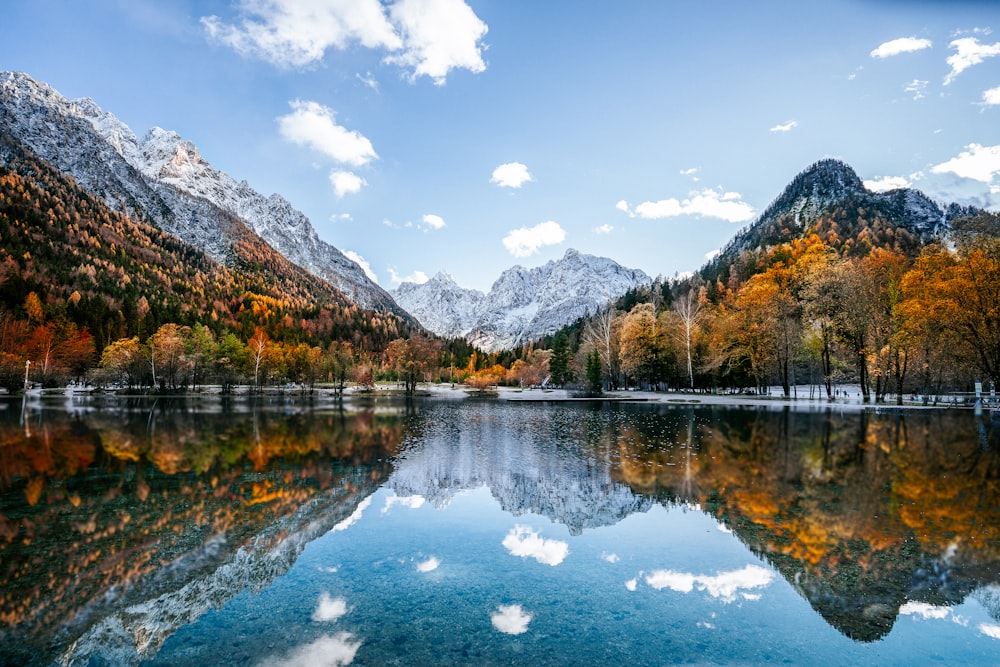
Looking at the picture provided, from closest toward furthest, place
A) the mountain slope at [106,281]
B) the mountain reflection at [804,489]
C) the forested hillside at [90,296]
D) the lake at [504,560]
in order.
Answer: the lake at [504,560] → the mountain reflection at [804,489] → the forested hillside at [90,296] → the mountain slope at [106,281]

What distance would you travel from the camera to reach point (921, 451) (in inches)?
820

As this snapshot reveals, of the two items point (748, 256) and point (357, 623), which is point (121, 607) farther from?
point (748, 256)

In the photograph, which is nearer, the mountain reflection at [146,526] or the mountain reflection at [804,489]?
the mountain reflection at [146,526]

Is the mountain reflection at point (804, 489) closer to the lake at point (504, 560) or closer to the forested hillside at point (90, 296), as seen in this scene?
the lake at point (504, 560)

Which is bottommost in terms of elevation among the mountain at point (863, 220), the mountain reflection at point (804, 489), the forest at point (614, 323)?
the mountain reflection at point (804, 489)

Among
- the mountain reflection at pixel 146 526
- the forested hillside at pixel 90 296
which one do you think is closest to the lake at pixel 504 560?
the mountain reflection at pixel 146 526

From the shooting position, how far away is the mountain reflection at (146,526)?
717cm

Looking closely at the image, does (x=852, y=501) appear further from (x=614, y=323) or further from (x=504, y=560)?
(x=614, y=323)

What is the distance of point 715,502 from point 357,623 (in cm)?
1010

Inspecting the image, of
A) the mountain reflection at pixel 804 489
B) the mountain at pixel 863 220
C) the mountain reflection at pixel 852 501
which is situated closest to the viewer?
the mountain reflection at pixel 852 501

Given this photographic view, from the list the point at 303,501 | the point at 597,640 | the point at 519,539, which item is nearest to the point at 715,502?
the point at 519,539

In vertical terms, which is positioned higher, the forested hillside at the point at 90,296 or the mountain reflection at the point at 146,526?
the forested hillside at the point at 90,296

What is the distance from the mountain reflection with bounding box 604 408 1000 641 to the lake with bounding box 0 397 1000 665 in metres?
0.08

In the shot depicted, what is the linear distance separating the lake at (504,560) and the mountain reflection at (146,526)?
0.06m
